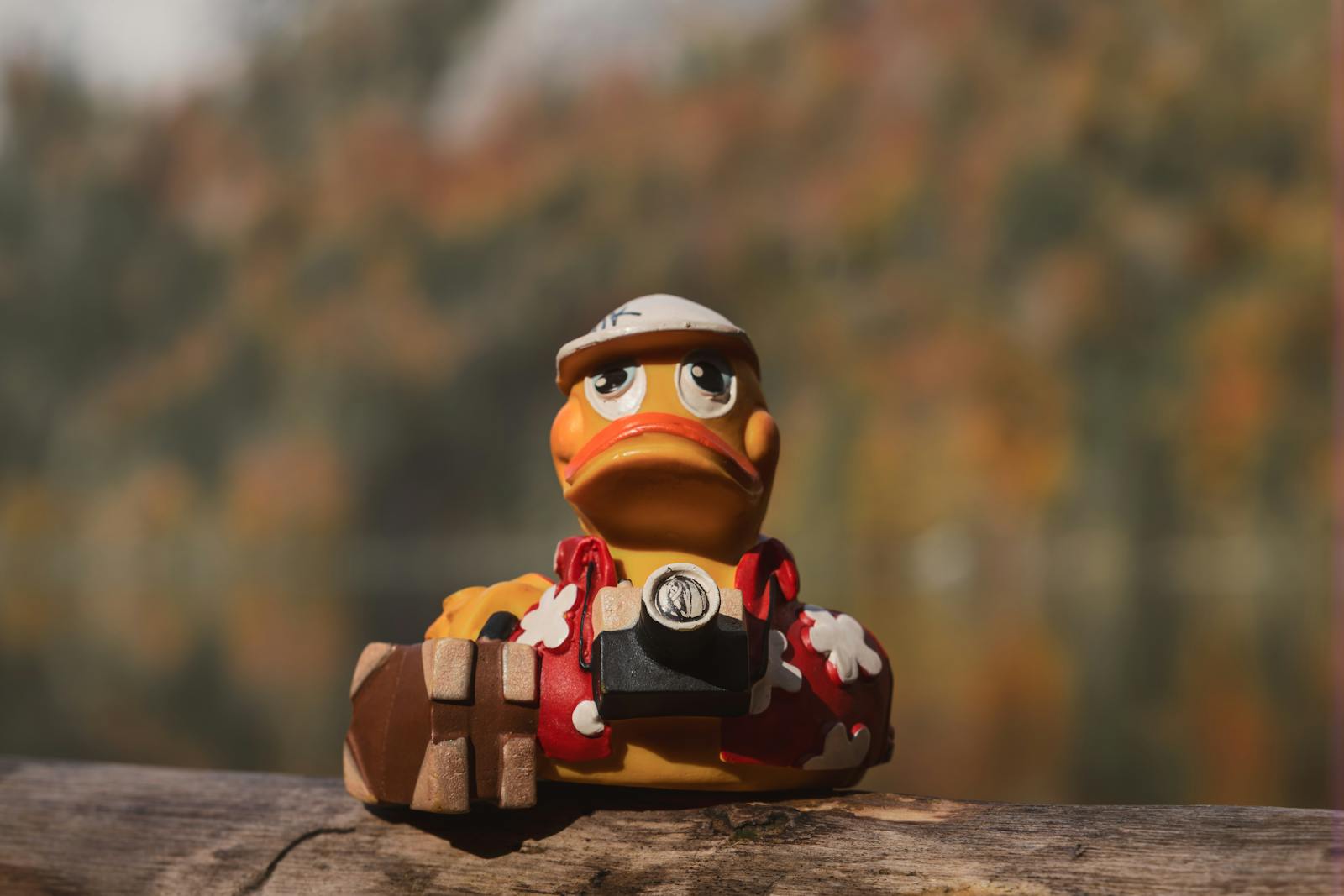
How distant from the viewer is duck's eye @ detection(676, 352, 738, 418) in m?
1.79

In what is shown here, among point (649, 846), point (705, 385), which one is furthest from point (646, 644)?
point (705, 385)

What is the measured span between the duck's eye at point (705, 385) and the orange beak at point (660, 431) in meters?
0.03

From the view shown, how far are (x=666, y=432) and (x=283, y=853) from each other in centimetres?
81

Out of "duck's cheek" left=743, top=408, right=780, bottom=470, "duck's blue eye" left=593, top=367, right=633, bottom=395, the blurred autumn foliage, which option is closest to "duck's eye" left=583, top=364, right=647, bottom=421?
"duck's blue eye" left=593, top=367, right=633, bottom=395

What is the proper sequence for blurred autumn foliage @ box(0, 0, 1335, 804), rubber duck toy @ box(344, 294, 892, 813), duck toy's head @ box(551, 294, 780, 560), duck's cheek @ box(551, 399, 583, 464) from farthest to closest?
blurred autumn foliage @ box(0, 0, 1335, 804) → duck's cheek @ box(551, 399, 583, 464) → duck toy's head @ box(551, 294, 780, 560) → rubber duck toy @ box(344, 294, 892, 813)

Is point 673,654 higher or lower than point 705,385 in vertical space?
lower

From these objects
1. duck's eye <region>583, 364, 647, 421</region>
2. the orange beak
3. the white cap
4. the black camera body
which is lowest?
the black camera body

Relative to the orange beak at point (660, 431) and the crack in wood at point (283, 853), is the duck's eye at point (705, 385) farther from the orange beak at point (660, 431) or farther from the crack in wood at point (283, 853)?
the crack in wood at point (283, 853)

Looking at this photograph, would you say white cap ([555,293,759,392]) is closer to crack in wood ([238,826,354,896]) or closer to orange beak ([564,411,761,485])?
orange beak ([564,411,761,485])

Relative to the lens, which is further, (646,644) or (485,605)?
(485,605)

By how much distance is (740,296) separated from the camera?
31.1m

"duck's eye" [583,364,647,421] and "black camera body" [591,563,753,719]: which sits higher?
"duck's eye" [583,364,647,421]

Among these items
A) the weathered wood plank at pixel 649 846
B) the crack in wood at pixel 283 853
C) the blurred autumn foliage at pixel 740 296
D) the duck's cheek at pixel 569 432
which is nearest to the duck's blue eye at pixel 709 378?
the duck's cheek at pixel 569 432

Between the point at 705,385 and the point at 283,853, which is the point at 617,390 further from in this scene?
the point at 283,853
